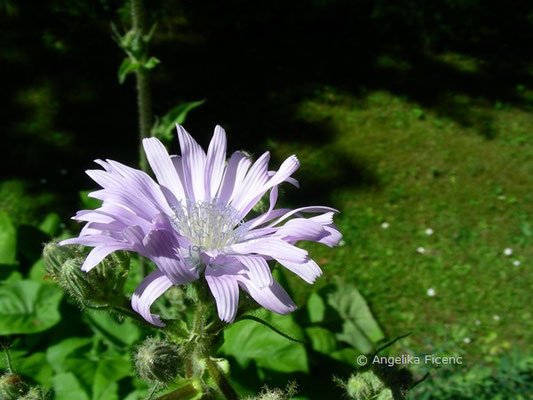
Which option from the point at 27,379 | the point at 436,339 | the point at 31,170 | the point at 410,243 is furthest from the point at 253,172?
the point at 31,170

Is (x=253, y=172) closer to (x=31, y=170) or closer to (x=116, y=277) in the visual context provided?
(x=116, y=277)

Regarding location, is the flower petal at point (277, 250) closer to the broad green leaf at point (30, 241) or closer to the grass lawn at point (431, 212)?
the broad green leaf at point (30, 241)

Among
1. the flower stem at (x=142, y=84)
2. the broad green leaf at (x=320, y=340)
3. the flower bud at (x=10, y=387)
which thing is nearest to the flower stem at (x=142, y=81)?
the flower stem at (x=142, y=84)

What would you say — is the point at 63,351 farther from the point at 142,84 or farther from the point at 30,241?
the point at 142,84

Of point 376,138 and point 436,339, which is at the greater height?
point 376,138

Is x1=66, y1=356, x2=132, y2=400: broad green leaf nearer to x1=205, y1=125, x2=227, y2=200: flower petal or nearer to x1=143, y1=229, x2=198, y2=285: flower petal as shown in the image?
x1=205, y1=125, x2=227, y2=200: flower petal

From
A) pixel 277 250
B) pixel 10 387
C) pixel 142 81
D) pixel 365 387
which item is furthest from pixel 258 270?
pixel 142 81

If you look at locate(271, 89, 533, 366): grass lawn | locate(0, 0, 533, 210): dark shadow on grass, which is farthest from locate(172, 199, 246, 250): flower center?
locate(0, 0, 533, 210): dark shadow on grass
